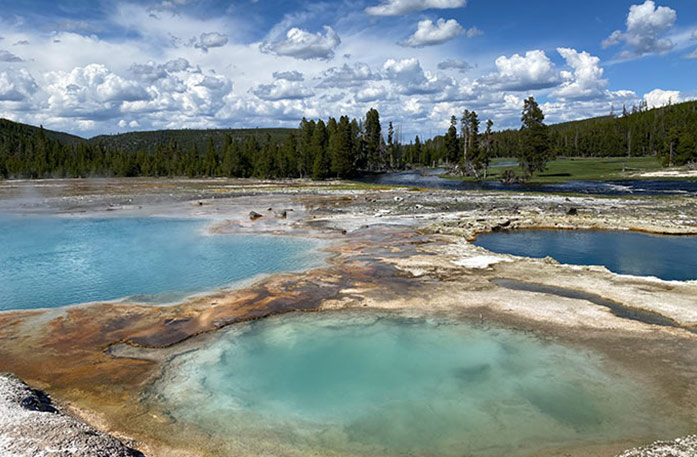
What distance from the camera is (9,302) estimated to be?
17.7 metres

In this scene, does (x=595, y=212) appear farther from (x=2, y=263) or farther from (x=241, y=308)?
(x=2, y=263)

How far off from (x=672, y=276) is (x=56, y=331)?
79.1ft

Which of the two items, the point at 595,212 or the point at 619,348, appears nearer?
the point at 619,348

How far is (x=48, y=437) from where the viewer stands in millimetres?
7141

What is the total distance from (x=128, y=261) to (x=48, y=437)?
19.2m

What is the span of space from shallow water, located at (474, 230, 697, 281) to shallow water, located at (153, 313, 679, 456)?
Result: 1311cm

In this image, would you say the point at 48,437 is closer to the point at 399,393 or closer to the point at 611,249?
the point at 399,393

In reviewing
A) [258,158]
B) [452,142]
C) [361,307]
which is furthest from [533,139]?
[361,307]

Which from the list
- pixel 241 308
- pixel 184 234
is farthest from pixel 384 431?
pixel 184 234

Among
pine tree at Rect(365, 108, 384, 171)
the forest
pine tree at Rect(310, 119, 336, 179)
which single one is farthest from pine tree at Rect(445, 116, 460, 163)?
pine tree at Rect(310, 119, 336, 179)

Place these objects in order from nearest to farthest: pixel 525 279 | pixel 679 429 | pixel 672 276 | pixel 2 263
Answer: pixel 679 429, pixel 525 279, pixel 672 276, pixel 2 263

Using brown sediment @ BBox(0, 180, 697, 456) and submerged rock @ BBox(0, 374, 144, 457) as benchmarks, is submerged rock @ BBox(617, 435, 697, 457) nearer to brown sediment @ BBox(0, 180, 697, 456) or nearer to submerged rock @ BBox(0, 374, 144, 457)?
brown sediment @ BBox(0, 180, 697, 456)

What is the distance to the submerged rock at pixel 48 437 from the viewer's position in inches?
267

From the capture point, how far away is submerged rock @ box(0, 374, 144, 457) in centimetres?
679
